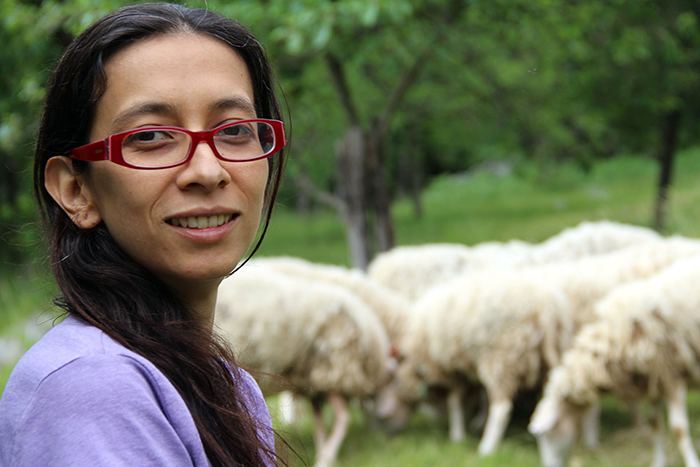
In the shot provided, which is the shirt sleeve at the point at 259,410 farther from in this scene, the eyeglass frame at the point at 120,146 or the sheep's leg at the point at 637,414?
the sheep's leg at the point at 637,414

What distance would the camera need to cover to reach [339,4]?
6227mm

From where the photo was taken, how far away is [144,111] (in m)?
1.21

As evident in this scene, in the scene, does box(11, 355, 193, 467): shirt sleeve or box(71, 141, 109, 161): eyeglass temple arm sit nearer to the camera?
box(11, 355, 193, 467): shirt sleeve

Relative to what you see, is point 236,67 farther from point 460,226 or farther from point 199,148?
point 460,226

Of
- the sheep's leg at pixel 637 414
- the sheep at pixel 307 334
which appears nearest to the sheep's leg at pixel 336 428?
the sheep at pixel 307 334

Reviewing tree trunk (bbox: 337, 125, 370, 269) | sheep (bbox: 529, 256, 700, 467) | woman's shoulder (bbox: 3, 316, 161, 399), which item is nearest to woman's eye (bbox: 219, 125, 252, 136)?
woman's shoulder (bbox: 3, 316, 161, 399)

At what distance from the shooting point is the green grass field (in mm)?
6883

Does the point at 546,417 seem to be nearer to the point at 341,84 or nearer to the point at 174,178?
the point at 341,84

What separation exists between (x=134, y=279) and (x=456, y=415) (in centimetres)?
705

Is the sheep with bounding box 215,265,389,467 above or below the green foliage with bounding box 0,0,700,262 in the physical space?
below

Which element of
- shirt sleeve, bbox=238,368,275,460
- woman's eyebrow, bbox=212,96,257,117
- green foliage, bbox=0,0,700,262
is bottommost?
green foliage, bbox=0,0,700,262

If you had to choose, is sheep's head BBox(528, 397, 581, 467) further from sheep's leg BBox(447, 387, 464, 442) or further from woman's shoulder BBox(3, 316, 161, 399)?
woman's shoulder BBox(3, 316, 161, 399)

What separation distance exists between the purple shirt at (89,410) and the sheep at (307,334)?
580 centimetres

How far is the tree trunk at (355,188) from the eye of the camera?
1099 cm
